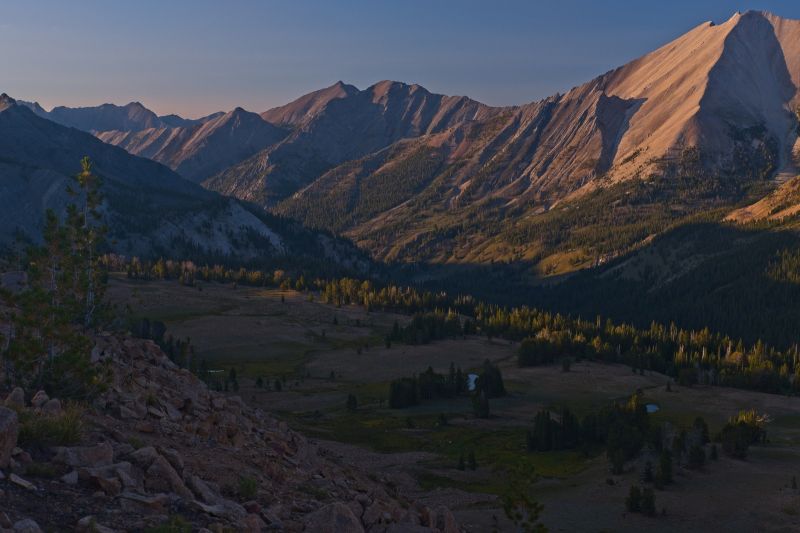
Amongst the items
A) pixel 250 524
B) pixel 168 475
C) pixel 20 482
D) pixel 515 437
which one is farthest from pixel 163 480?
pixel 515 437

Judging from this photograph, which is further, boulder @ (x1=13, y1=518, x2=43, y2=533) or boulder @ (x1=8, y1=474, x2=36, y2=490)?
boulder @ (x1=8, y1=474, x2=36, y2=490)

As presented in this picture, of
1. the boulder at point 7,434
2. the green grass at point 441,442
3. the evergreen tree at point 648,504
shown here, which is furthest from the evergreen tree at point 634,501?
the boulder at point 7,434

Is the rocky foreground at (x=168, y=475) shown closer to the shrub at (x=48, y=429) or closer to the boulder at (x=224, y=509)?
the boulder at (x=224, y=509)

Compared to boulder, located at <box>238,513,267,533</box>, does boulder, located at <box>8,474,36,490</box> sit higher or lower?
higher

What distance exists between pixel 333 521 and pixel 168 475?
6252 millimetres

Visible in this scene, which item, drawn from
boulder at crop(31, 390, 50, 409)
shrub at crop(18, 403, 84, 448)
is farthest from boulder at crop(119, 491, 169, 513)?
boulder at crop(31, 390, 50, 409)

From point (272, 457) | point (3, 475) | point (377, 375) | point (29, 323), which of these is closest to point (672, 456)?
point (272, 457)

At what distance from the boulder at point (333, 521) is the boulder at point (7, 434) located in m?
10.2

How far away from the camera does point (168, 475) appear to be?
24.9m

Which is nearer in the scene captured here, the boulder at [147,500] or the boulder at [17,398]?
the boulder at [147,500]

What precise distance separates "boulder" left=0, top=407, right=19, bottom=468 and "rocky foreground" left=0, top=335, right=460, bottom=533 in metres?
0.03

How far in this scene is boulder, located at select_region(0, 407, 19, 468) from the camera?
2203cm

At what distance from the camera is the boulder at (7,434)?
2203 cm

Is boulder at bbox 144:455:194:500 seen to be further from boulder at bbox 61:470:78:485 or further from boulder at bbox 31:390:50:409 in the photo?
boulder at bbox 31:390:50:409
